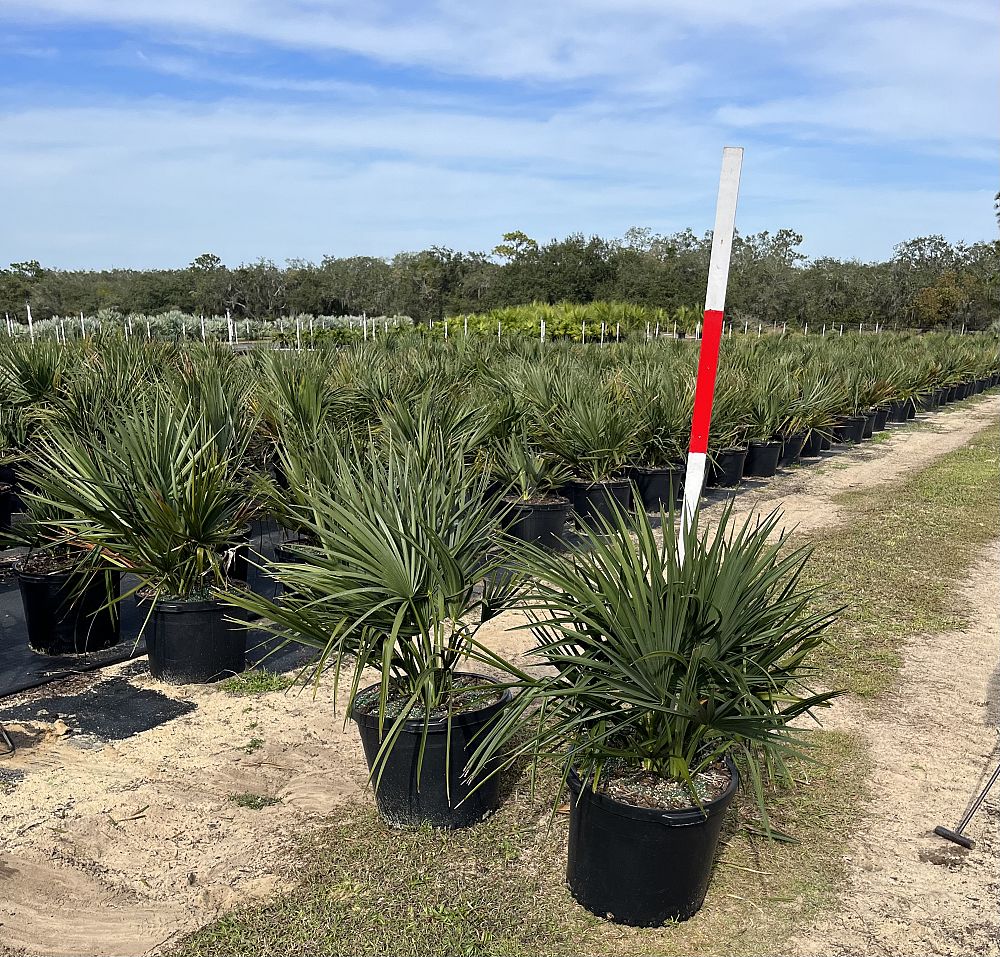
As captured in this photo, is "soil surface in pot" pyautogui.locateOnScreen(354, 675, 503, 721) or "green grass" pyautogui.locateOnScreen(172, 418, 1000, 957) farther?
"soil surface in pot" pyautogui.locateOnScreen(354, 675, 503, 721)

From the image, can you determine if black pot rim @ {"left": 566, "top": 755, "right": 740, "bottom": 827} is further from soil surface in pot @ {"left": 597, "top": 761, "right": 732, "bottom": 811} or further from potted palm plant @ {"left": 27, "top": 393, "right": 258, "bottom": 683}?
potted palm plant @ {"left": 27, "top": 393, "right": 258, "bottom": 683}

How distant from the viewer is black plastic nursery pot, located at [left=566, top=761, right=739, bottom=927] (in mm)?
2543

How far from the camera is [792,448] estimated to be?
11.5 m

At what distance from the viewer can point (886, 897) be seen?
9.23ft

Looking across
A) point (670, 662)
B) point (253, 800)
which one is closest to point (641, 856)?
point (670, 662)

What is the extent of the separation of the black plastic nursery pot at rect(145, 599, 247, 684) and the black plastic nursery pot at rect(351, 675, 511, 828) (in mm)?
1487

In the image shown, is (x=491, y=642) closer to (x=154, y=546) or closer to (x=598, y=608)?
(x=154, y=546)

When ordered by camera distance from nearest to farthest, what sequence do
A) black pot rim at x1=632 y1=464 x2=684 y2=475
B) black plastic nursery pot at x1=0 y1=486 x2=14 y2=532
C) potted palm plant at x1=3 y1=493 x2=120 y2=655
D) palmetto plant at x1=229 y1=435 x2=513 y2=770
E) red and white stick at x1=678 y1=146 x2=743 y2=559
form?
palmetto plant at x1=229 y1=435 x2=513 y2=770, red and white stick at x1=678 y1=146 x2=743 y2=559, potted palm plant at x1=3 y1=493 x2=120 y2=655, black plastic nursery pot at x1=0 y1=486 x2=14 y2=532, black pot rim at x1=632 y1=464 x2=684 y2=475

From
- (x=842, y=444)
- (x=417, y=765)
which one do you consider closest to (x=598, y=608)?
(x=417, y=765)

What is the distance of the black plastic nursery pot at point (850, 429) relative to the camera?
1365 cm

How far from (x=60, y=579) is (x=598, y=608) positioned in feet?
10.7

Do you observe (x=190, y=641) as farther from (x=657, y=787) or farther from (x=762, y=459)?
(x=762, y=459)

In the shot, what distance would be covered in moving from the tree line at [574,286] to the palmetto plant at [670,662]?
44.4 metres

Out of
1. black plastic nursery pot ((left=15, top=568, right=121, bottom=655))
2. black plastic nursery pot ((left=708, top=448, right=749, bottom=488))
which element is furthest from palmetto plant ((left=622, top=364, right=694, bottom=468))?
black plastic nursery pot ((left=15, top=568, right=121, bottom=655))
